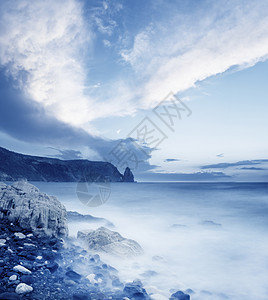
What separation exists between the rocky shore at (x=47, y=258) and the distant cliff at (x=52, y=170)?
315 ft

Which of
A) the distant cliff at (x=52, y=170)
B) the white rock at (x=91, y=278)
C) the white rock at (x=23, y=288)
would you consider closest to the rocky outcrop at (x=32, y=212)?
the white rock at (x=91, y=278)

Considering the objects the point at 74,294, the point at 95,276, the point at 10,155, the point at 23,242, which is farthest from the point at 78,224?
the point at 10,155

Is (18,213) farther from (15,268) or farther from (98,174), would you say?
(98,174)

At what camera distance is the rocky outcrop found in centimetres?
629

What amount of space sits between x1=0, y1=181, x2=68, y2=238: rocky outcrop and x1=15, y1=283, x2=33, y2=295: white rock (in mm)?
2846

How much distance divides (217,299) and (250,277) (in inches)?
72.5

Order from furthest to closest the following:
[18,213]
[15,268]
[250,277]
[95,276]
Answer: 1. [18,213]
2. [250,277]
3. [95,276]
4. [15,268]

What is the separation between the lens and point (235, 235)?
11.0m

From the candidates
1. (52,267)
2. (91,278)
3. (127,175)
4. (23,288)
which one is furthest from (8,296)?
(127,175)

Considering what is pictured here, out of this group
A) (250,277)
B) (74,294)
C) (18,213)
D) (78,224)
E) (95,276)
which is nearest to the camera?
(74,294)

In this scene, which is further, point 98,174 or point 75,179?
point 98,174

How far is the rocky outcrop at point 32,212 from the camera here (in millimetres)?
6285

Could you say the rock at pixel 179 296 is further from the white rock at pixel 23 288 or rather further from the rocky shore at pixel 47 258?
the white rock at pixel 23 288

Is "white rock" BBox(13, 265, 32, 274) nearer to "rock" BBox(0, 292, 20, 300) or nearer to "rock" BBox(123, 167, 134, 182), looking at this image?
"rock" BBox(0, 292, 20, 300)
